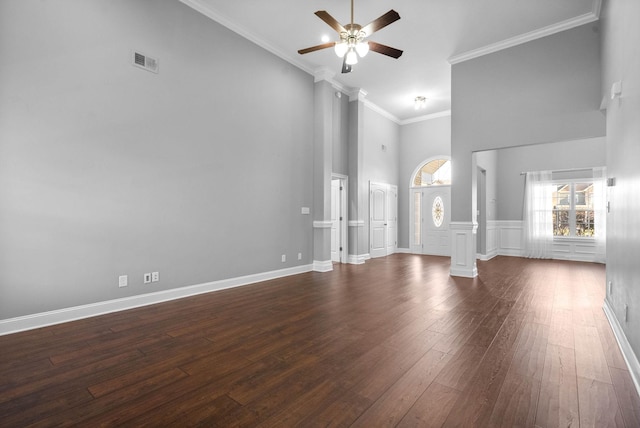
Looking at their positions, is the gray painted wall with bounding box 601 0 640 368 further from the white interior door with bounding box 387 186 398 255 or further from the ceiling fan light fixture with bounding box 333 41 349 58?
the white interior door with bounding box 387 186 398 255

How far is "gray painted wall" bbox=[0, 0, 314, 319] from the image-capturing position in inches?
117

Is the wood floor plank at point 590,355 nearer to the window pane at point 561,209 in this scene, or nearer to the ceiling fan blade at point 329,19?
the ceiling fan blade at point 329,19

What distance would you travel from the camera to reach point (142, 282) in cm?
380

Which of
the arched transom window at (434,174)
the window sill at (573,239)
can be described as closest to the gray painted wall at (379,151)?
the arched transom window at (434,174)

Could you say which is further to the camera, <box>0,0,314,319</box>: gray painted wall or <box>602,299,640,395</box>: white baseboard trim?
<box>0,0,314,319</box>: gray painted wall

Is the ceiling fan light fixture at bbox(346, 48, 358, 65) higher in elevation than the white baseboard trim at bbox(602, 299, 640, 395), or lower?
higher

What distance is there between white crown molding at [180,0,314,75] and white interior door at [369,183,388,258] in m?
3.88

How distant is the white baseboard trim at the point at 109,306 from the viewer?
295 cm

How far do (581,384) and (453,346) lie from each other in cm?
85


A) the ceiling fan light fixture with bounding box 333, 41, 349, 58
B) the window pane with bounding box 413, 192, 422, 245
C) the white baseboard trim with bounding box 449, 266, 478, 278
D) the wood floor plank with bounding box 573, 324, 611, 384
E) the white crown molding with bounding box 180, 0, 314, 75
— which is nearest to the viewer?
the wood floor plank with bounding box 573, 324, 611, 384

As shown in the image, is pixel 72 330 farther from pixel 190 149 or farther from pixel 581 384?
pixel 581 384

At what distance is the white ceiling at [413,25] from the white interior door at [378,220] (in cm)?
323

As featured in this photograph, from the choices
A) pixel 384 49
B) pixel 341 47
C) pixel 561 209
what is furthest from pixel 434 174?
pixel 341 47

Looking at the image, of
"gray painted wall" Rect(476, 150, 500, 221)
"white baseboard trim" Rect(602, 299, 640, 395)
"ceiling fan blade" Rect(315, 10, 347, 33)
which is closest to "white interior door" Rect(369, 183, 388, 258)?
"gray painted wall" Rect(476, 150, 500, 221)
